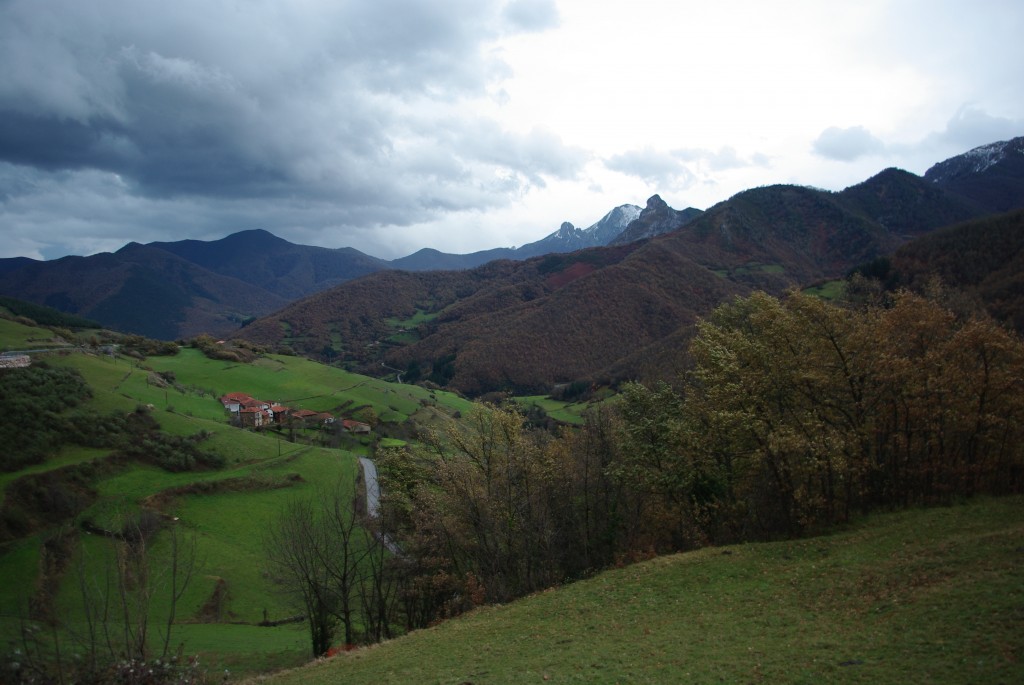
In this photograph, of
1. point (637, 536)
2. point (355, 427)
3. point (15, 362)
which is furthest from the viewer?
point (355, 427)

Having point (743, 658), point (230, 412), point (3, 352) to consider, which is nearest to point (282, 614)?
point (743, 658)

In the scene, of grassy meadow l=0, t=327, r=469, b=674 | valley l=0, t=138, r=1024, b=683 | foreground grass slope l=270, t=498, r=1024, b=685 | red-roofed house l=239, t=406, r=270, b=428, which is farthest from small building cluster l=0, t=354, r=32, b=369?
foreground grass slope l=270, t=498, r=1024, b=685

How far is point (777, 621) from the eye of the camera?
16016 mm

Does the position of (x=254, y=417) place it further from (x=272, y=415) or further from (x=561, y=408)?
(x=561, y=408)

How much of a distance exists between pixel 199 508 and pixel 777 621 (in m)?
55.2

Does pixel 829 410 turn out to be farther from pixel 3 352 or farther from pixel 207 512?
pixel 3 352

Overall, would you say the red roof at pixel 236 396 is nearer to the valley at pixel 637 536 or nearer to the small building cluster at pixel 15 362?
the small building cluster at pixel 15 362

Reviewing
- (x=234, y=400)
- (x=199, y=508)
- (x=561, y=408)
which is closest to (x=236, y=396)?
(x=234, y=400)

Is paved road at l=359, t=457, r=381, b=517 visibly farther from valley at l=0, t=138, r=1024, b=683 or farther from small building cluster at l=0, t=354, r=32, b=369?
small building cluster at l=0, t=354, r=32, b=369

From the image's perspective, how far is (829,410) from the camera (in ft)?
86.7

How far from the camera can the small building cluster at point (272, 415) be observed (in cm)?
9175

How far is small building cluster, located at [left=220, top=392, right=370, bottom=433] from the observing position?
91.8 m

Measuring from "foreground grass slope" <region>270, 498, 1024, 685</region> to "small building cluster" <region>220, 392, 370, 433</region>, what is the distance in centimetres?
7716

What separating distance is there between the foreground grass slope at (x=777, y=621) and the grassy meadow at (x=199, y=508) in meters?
15.0
